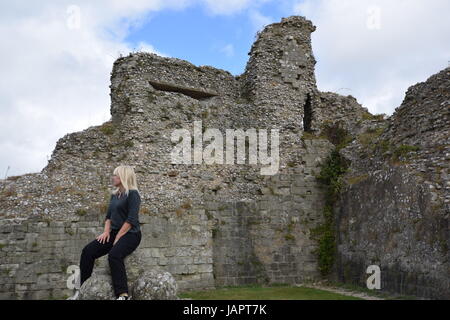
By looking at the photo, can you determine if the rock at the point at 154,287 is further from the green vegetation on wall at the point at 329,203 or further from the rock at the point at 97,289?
the green vegetation on wall at the point at 329,203

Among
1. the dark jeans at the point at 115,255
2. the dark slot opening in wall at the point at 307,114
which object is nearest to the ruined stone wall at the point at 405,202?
the dark slot opening in wall at the point at 307,114

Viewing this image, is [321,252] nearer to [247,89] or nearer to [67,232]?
[247,89]

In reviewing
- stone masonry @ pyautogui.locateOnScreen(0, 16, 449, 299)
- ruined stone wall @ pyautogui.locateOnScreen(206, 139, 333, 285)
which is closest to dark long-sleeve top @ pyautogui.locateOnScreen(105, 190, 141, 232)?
stone masonry @ pyautogui.locateOnScreen(0, 16, 449, 299)

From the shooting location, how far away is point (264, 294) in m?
12.9

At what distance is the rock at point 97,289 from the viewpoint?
→ 7.31 metres

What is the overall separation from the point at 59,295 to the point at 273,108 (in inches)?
355

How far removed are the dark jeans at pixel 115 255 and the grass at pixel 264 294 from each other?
5.47 meters

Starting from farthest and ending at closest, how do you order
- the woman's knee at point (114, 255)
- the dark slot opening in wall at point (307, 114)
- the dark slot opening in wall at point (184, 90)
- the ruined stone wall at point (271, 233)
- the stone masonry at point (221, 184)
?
the dark slot opening in wall at point (307, 114) → the dark slot opening in wall at point (184, 90) → the ruined stone wall at point (271, 233) → the stone masonry at point (221, 184) → the woman's knee at point (114, 255)

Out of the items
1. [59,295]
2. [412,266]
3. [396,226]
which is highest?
[396,226]

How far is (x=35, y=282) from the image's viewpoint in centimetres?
1245

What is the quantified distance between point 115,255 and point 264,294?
6566 mm

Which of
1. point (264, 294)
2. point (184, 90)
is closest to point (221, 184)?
point (184, 90)

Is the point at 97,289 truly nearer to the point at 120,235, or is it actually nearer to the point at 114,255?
the point at 114,255

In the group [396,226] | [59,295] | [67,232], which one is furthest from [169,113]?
[396,226]
